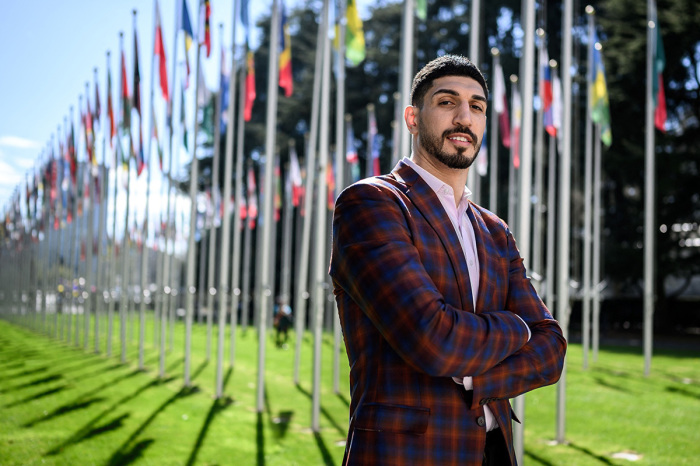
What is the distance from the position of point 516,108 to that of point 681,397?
27.7 ft

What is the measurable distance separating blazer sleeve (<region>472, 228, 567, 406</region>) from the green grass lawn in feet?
19.4

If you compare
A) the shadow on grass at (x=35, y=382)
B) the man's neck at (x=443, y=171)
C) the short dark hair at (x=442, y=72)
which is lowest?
the shadow on grass at (x=35, y=382)

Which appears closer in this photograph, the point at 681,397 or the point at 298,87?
the point at 681,397

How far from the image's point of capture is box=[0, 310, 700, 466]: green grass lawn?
8.14 m

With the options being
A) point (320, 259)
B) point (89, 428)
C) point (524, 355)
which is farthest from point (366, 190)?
point (89, 428)

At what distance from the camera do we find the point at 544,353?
85.6 inches

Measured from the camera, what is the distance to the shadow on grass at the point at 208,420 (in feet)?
26.3

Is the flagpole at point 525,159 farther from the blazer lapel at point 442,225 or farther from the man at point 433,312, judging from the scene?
the blazer lapel at point 442,225

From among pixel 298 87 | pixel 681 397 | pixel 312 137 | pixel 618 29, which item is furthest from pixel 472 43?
pixel 298 87

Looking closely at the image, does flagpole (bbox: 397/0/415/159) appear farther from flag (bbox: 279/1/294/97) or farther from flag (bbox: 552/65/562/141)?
flag (bbox: 552/65/562/141)

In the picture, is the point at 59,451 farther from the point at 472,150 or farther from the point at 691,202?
the point at 691,202

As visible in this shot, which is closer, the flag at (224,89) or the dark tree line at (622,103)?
the flag at (224,89)

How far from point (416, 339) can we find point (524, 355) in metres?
0.43

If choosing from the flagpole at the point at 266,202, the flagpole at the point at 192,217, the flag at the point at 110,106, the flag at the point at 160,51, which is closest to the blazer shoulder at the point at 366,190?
the flagpole at the point at 266,202
